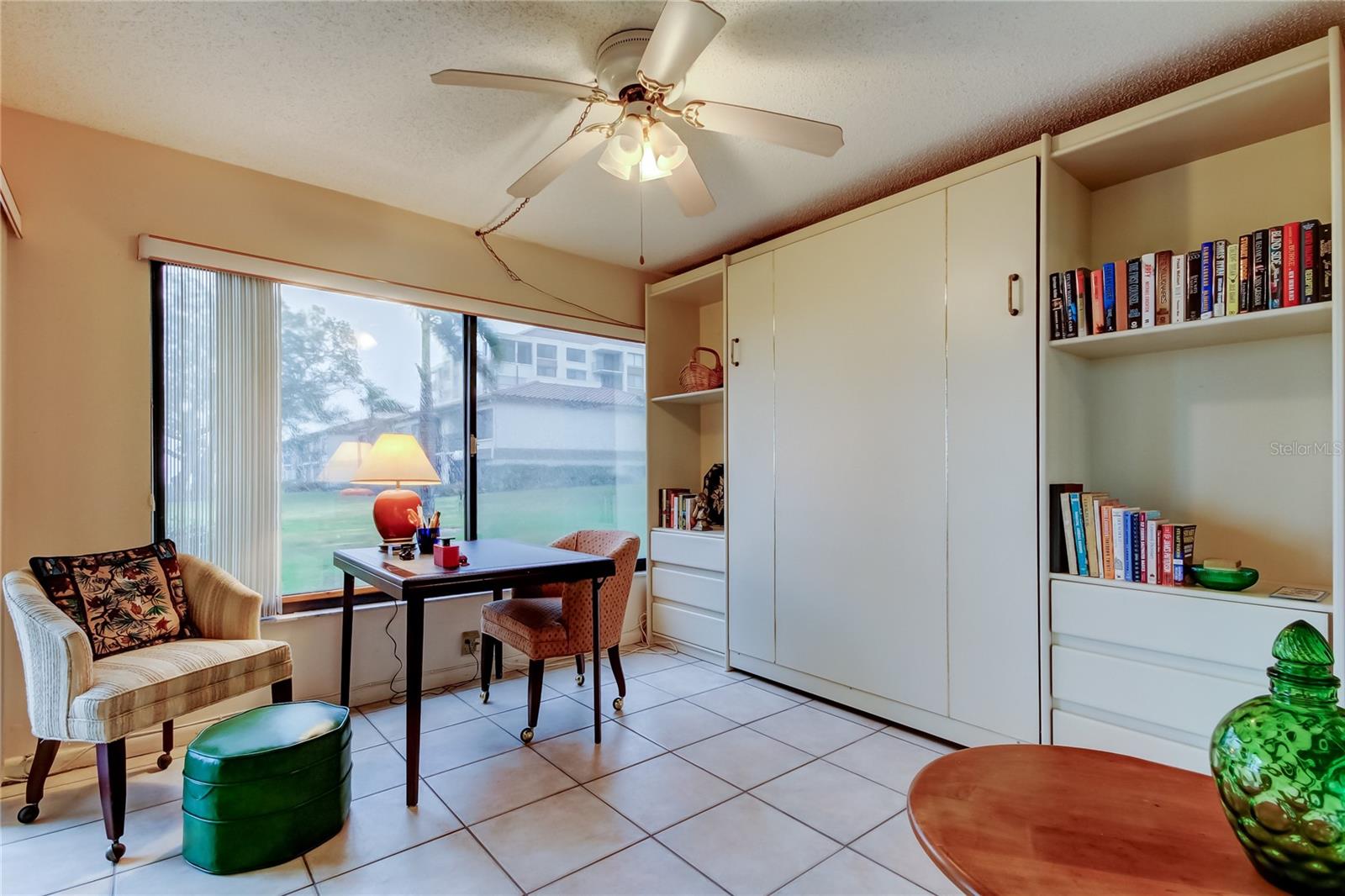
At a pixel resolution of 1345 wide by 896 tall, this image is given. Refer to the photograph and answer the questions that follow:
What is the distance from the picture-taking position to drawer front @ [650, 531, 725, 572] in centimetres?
373

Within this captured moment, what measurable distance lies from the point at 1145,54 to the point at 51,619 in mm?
3900

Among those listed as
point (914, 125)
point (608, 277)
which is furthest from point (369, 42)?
point (608, 277)

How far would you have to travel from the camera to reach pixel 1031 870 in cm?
86

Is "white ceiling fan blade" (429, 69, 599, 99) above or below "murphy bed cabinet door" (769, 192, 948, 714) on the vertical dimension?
above

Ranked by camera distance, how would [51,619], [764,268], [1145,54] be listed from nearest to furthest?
[51,619], [1145,54], [764,268]

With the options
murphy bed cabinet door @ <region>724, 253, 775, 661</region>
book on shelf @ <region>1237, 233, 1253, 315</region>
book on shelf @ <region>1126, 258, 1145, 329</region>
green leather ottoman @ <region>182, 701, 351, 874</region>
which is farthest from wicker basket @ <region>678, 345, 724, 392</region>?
green leather ottoman @ <region>182, 701, 351, 874</region>

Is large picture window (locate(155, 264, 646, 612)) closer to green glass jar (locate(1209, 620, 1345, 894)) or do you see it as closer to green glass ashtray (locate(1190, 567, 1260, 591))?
green glass ashtray (locate(1190, 567, 1260, 591))

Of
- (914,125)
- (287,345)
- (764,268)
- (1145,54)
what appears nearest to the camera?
(1145,54)

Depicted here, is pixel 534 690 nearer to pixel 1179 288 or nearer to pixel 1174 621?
pixel 1174 621

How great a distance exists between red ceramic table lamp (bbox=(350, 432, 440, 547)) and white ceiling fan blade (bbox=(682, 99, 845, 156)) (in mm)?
1883

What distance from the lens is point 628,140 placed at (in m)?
1.96

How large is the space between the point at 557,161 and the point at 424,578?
4.94 ft

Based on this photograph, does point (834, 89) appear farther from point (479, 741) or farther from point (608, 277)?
point (479, 741)

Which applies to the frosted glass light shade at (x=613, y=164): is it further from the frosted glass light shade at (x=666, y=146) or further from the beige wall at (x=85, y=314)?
the beige wall at (x=85, y=314)
